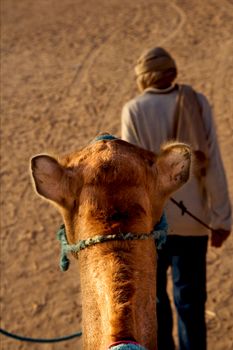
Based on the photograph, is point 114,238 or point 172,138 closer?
point 114,238

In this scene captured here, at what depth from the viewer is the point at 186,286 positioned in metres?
3.53

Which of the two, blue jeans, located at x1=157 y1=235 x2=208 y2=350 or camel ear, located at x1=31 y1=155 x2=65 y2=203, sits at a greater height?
camel ear, located at x1=31 y1=155 x2=65 y2=203

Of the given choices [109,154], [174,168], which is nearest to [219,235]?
[174,168]

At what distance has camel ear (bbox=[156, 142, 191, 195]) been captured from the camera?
214 centimetres

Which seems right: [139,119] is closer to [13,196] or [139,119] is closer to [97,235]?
[97,235]

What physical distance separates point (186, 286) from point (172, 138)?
1.09m

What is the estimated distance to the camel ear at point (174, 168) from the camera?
2.14 m

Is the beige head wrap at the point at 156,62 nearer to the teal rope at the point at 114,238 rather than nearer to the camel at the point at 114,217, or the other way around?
the camel at the point at 114,217

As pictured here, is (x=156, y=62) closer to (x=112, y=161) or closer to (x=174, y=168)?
(x=174, y=168)

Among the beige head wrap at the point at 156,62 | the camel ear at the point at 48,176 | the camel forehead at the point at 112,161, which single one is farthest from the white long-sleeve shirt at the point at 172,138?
the camel ear at the point at 48,176

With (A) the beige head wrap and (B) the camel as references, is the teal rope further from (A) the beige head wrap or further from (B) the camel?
(A) the beige head wrap

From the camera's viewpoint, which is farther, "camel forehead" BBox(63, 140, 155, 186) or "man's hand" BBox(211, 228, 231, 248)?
"man's hand" BBox(211, 228, 231, 248)

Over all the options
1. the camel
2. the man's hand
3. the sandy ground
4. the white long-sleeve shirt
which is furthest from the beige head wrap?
the sandy ground

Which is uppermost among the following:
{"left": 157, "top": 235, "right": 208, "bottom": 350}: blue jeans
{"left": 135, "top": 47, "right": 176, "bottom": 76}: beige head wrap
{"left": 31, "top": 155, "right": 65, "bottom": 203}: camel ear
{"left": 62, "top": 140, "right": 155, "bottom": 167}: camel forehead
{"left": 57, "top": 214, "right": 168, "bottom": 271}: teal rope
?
{"left": 135, "top": 47, "right": 176, "bottom": 76}: beige head wrap
